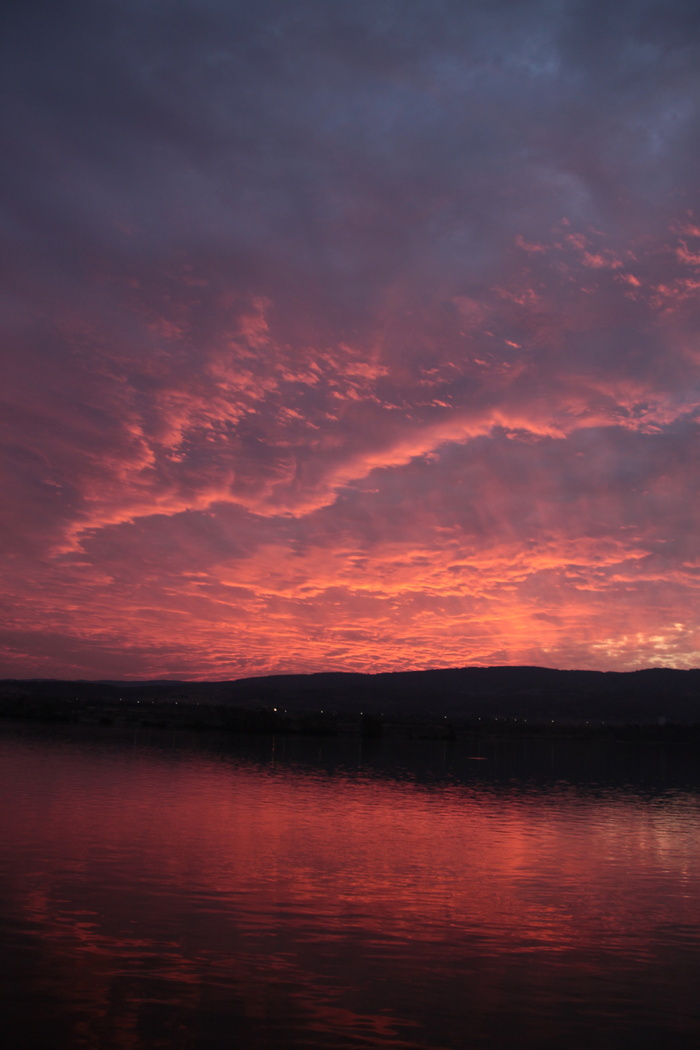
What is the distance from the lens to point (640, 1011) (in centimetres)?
1541

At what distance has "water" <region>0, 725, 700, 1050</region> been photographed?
1408cm

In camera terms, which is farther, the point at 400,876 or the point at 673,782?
the point at 673,782

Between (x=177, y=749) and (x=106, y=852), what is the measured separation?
62.4m

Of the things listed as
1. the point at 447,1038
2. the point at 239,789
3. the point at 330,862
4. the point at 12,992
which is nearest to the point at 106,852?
the point at 330,862

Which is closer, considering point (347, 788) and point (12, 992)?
point (12, 992)

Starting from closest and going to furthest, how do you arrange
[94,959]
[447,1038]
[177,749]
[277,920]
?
1. [447,1038]
2. [94,959]
3. [277,920]
4. [177,749]

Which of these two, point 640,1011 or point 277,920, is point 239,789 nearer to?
point 277,920

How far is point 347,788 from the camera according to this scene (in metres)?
55.5

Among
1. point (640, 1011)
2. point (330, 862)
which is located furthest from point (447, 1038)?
point (330, 862)

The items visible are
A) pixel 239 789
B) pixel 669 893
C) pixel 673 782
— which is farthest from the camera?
pixel 673 782

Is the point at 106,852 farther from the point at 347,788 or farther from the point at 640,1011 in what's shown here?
the point at 347,788

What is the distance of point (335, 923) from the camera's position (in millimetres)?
20422

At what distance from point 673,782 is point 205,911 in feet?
208

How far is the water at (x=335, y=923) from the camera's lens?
46.2ft
